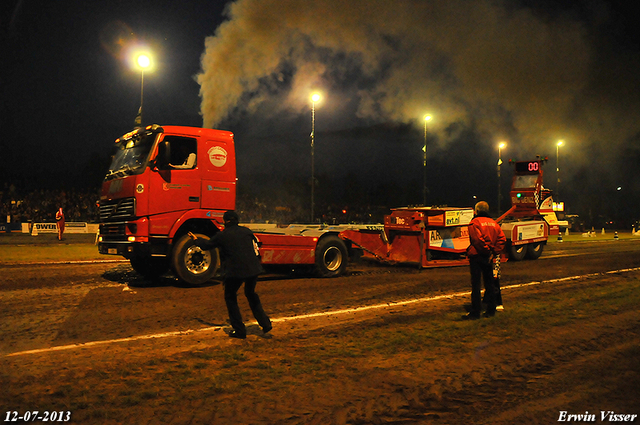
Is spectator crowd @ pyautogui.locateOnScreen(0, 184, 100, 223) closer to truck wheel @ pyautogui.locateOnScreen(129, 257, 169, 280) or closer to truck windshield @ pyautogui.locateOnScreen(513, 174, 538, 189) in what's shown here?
truck wheel @ pyautogui.locateOnScreen(129, 257, 169, 280)

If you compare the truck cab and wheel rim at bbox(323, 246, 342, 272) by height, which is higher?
the truck cab

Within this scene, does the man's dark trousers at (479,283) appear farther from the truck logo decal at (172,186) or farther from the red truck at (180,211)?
the truck logo decal at (172,186)

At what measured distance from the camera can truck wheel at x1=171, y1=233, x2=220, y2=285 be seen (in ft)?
32.2

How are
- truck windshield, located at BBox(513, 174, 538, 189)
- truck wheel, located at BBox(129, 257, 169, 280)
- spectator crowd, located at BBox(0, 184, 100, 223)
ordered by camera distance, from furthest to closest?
spectator crowd, located at BBox(0, 184, 100, 223) → truck windshield, located at BBox(513, 174, 538, 189) → truck wheel, located at BBox(129, 257, 169, 280)

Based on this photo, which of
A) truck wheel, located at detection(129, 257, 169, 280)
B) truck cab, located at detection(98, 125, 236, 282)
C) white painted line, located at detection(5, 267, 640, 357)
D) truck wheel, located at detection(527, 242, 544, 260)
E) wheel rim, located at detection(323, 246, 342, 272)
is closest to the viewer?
white painted line, located at detection(5, 267, 640, 357)

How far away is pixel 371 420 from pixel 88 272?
10.6 meters

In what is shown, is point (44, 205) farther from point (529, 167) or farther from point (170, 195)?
point (529, 167)

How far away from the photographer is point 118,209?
10039 mm

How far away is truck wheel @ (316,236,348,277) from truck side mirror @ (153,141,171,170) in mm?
4168

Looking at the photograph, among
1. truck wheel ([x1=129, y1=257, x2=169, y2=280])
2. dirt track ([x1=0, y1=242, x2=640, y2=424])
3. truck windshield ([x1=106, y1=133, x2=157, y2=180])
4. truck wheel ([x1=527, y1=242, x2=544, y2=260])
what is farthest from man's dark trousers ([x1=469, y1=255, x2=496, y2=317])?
truck wheel ([x1=527, y1=242, x2=544, y2=260])

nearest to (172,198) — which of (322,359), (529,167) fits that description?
(322,359)

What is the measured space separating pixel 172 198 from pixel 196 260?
1.43 metres

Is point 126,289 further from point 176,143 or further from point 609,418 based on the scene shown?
point 609,418

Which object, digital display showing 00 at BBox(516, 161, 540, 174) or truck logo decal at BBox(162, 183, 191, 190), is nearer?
truck logo decal at BBox(162, 183, 191, 190)
